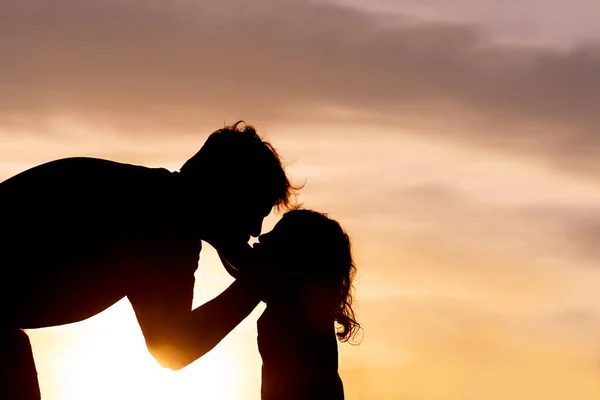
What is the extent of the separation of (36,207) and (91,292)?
2.01ft

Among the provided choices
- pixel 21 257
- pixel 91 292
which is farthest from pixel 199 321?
pixel 21 257

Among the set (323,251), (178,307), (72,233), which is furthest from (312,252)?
(72,233)

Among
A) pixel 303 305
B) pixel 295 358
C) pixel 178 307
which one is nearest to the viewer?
pixel 178 307

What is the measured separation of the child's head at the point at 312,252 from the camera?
18.3 ft

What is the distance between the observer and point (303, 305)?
5469mm

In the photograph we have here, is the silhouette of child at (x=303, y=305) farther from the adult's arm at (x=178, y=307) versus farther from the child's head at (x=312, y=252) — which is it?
the adult's arm at (x=178, y=307)

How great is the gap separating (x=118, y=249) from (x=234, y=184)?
2.62ft

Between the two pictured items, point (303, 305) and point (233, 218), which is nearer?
point (233, 218)

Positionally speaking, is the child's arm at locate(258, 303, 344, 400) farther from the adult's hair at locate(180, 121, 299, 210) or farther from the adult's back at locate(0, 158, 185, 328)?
the adult's back at locate(0, 158, 185, 328)

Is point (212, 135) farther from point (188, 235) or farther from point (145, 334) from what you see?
point (145, 334)

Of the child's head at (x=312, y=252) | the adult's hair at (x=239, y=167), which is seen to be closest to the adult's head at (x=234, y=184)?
the adult's hair at (x=239, y=167)

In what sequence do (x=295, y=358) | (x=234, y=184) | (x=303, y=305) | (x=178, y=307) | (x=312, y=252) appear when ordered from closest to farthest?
1. (x=178, y=307)
2. (x=234, y=184)
3. (x=295, y=358)
4. (x=303, y=305)
5. (x=312, y=252)

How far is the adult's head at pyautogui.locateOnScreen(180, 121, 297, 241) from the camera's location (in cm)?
460

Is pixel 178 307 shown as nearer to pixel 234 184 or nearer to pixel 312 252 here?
pixel 234 184
